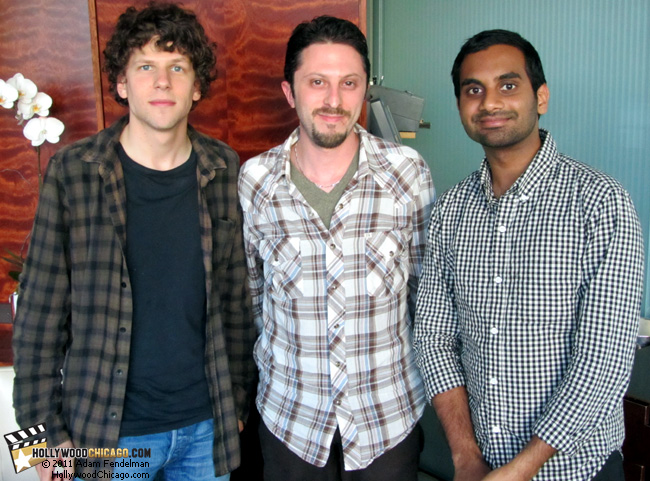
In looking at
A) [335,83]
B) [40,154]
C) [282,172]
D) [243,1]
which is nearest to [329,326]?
[282,172]

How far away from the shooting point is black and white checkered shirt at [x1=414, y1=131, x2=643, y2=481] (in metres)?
1.21

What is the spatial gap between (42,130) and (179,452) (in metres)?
1.47

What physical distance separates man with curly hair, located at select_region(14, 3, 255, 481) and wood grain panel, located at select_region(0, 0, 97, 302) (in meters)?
0.81

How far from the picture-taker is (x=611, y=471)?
1.28 m

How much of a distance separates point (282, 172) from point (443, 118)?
1772 millimetres

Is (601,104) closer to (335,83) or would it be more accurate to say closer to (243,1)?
(335,83)

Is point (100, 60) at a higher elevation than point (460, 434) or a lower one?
higher

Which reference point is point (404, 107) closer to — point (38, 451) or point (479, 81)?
point (479, 81)

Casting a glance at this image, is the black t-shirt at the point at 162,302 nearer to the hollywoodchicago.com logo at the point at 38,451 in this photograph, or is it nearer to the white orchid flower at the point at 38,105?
the hollywoodchicago.com logo at the point at 38,451

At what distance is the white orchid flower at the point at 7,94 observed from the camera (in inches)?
87.7

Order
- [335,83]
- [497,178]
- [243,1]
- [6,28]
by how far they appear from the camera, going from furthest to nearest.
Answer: [6,28] → [243,1] → [335,83] → [497,178]

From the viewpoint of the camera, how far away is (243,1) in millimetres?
2193

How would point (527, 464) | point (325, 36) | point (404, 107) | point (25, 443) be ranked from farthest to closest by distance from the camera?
point (404, 107)
point (325, 36)
point (25, 443)
point (527, 464)

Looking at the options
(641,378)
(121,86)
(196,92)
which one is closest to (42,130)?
(121,86)
